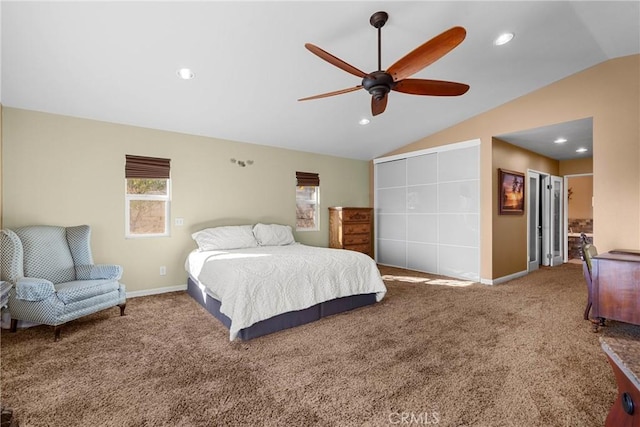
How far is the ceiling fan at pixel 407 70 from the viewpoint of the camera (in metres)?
1.88

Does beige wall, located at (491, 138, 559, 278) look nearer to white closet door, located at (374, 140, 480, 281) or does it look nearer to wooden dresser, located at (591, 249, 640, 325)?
white closet door, located at (374, 140, 480, 281)

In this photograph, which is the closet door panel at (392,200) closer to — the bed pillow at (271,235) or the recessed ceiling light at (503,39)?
the bed pillow at (271,235)

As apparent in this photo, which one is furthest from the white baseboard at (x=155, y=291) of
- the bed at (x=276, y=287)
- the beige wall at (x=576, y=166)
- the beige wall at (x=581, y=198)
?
the beige wall at (x=581, y=198)

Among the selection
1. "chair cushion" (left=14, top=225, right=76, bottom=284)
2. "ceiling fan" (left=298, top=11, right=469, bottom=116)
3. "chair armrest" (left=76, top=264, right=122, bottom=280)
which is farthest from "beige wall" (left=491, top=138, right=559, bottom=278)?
"chair cushion" (left=14, top=225, right=76, bottom=284)

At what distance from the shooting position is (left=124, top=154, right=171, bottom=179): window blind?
4027 mm

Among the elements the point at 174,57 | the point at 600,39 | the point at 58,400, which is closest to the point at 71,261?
the point at 58,400

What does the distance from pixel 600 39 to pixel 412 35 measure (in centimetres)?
214

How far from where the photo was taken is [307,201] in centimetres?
589

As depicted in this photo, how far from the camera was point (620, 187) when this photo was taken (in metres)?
3.52

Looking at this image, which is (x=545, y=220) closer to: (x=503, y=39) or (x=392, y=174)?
(x=392, y=174)

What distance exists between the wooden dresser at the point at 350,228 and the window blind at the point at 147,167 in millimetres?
3000

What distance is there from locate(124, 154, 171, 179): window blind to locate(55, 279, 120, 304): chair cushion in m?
1.53

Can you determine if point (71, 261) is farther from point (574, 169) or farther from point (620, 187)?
point (574, 169)

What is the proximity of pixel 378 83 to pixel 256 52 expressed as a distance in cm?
132
